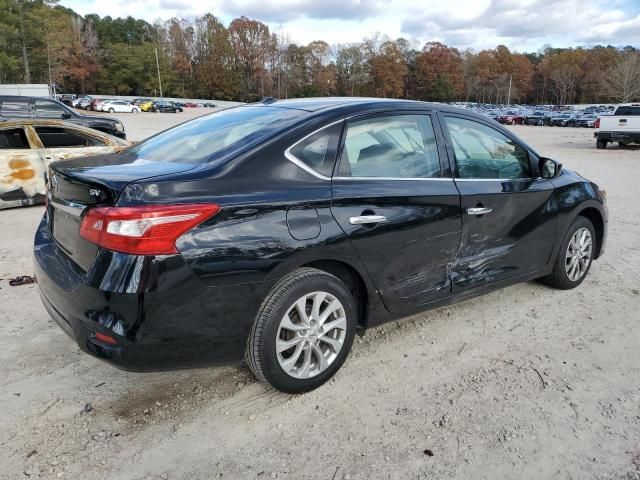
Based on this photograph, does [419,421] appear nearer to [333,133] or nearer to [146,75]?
[333,133]

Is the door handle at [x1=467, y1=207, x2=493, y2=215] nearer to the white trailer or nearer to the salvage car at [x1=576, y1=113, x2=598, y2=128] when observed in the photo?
the salvage car at [x1=576, y1=113, x2=598, y2=128]

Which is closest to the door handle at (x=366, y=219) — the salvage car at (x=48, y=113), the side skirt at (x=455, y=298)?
the side skirt at (x=455, y=298)

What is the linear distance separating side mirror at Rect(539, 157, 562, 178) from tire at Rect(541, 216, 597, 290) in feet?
1.71

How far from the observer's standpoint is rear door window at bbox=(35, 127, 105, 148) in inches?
326

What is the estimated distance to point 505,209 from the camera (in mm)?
3789

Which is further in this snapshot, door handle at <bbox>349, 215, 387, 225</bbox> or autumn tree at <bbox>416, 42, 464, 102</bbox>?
autumn tree at <bbox>416, 42, 464, 102</bbox>

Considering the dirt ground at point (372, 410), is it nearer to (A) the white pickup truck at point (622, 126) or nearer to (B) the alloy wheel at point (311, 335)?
(B) the alloy wheel at point (311, 335)

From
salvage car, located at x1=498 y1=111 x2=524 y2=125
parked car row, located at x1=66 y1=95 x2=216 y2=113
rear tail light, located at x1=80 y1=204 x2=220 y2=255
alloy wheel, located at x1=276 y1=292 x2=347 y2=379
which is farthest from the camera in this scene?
parked car row, located at x1=66 y1=95 x2=216 y2=113

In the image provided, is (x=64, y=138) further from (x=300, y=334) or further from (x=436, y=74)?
(x=436, y=74)

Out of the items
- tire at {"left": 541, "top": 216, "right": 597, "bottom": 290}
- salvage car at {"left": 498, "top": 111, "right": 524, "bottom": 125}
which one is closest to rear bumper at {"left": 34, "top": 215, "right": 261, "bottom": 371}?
tire at {"left": 541, "top": 216, "right": 597, "bottom": 290}

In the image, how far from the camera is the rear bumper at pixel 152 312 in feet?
7.84

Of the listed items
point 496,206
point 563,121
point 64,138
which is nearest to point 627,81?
point 563,121

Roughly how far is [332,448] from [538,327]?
6.92 ft

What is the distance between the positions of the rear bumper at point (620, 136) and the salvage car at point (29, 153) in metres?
19.7
